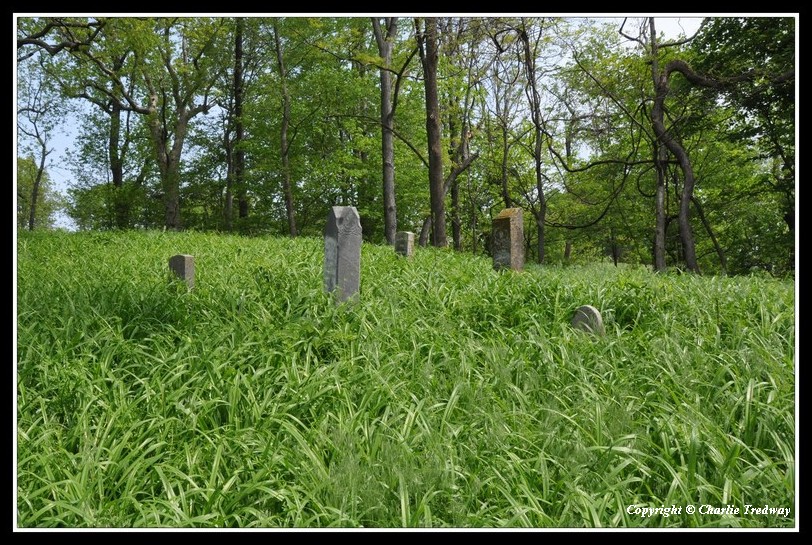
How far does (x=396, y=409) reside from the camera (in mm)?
2857

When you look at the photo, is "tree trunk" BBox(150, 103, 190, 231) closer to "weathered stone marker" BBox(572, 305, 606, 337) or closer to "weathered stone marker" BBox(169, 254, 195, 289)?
"weathered stone marker" BBox(169, 254, 195, 289)

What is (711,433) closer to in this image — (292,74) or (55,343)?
(55,343)

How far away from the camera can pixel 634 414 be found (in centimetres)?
286

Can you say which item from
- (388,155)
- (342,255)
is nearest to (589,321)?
(342,255)

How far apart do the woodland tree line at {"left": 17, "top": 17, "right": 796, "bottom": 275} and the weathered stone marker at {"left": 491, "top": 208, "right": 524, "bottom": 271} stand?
5275 millimetres

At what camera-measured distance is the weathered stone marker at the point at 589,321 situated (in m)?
4.11

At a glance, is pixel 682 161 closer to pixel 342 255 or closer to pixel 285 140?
pixel 342 255

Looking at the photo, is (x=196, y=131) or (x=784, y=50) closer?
(x=784, y=50)


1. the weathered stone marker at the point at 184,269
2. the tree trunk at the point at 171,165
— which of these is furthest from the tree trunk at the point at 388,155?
the tree trunk at the point at 171,165

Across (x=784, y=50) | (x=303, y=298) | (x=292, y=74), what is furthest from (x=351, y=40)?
(x=303, y=298)

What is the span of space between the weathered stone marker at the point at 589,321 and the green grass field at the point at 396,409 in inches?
5.1

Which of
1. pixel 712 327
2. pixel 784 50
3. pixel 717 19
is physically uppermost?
pixel 717 19

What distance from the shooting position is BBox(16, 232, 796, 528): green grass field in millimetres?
2121

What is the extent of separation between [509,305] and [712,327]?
170 cm
